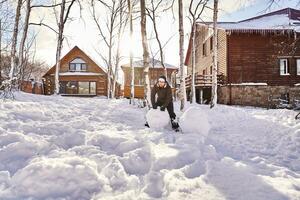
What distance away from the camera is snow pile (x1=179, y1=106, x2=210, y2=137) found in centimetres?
745

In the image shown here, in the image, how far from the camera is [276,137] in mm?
7500

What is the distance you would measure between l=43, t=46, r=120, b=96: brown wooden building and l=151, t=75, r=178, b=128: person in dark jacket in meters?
27.7

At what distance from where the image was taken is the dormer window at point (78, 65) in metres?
36.3

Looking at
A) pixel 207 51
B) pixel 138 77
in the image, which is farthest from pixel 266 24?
pixel 138 77

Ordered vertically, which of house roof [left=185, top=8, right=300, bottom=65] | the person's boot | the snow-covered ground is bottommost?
the snow-covered ground

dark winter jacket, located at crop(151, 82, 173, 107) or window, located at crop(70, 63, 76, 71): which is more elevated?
window, located at crop(70, 63, 76, 71)

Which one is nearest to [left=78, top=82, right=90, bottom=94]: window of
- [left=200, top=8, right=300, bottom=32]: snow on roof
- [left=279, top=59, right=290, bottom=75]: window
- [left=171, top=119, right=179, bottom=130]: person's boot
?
[left=200, top=8, right=300, bottom=32]: snow on roof

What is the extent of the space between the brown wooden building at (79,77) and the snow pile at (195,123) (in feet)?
94.7

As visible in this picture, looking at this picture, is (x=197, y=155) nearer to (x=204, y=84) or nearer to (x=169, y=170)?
Answer: (x=169, y=170)

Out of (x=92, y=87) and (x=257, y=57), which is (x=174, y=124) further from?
(x=92, y=87)

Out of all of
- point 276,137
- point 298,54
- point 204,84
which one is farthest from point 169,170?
point 298,54

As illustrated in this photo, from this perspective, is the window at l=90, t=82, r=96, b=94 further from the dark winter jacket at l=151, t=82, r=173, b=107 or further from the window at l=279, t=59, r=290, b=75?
the dark winter jacket at l=151, t=82, r=173, b=107

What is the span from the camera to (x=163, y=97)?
859 centimetres

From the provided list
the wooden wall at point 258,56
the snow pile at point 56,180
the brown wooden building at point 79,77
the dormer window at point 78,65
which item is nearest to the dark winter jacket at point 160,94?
the snow pile at point 56,180
